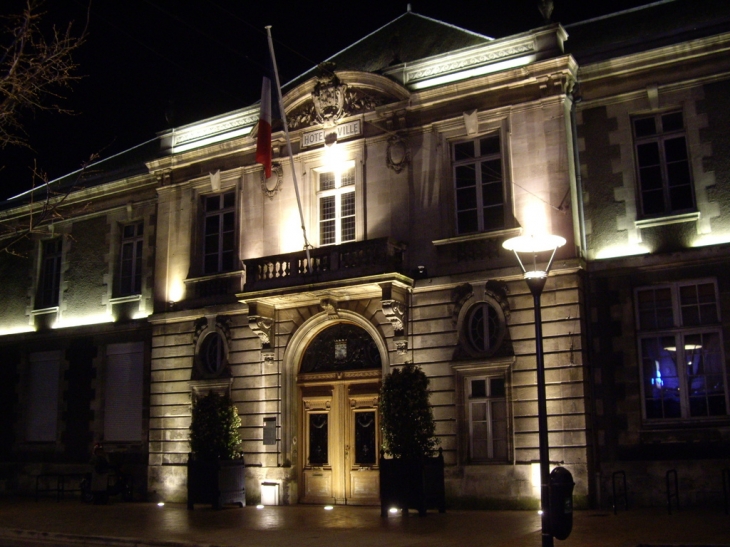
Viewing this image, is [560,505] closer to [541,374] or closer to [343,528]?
[541,374]

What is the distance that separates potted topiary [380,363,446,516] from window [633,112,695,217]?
5608 mm

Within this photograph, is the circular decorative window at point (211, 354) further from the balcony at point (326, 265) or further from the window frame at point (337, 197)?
the window frame at point (337, 197)

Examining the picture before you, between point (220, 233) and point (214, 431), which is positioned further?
point (220, 233)

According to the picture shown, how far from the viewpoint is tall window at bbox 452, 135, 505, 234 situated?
54.0 ft

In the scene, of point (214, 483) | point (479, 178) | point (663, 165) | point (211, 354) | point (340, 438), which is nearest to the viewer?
point (663, 165)

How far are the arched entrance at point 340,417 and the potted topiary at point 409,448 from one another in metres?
1.93

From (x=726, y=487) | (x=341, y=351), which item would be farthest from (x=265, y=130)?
(x=726, y=487)

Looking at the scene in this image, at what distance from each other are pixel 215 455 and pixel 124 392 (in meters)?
5.56

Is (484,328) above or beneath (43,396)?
above

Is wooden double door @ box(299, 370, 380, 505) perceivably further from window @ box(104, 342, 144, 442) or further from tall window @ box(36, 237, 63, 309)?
tall window @ box(36, 237, 63, 309)

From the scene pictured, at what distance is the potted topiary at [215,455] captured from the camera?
1664 cm

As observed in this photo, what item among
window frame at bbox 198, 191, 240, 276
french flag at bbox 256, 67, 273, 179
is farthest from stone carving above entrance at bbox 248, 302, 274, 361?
Result: french flag at bbox 256, 67, 273, 179

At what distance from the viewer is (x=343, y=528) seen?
504 inches

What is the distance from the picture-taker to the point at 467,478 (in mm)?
15445
